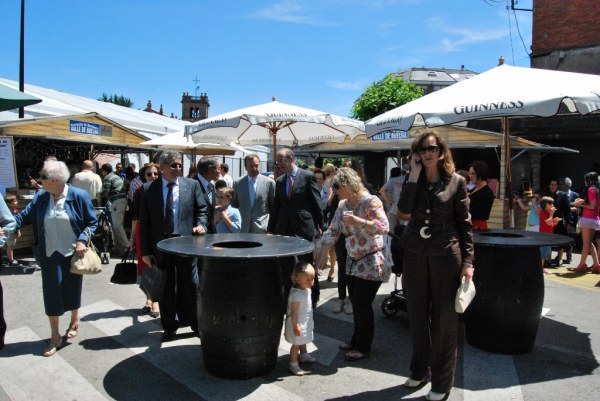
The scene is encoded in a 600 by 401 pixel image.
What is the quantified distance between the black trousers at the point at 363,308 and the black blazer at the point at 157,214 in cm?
170

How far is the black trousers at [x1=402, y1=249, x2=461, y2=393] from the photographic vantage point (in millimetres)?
3268

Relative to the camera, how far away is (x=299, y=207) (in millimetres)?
5262

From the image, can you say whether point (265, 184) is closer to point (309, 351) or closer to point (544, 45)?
point (309, 351)

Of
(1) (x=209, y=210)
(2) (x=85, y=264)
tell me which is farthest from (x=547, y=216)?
(2) (x=85, y=264)

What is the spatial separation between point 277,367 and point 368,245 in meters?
1.28

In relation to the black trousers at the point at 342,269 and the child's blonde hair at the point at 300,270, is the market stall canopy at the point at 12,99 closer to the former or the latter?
the child's blonde hair at the point at 300,270

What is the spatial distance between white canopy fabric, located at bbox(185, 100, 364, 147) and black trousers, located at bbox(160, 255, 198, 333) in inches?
121

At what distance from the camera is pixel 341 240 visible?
545 centimetres

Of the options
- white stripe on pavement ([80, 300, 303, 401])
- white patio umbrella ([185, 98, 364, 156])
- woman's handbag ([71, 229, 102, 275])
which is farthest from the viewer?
white patio umbrella ([185, 98, 364, 156])

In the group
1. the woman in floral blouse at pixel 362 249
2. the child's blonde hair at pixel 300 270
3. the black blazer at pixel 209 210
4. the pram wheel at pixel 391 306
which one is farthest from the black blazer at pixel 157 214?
the pram wheel at pixel 391 306

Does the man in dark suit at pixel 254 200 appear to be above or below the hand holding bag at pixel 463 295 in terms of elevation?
above

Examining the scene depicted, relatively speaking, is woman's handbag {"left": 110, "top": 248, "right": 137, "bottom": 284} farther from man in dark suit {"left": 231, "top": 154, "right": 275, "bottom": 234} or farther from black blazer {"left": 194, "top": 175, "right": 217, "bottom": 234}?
man in dark suit {"left": 231, "top": 154, "right": 275, "bottom": 234}

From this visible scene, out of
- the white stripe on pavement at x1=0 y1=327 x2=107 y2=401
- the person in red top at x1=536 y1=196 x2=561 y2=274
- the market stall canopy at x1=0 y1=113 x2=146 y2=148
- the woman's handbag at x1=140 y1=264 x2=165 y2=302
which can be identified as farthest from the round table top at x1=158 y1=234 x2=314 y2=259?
the market stall canopy at x1=0 y1=113 x2=146 y2=148

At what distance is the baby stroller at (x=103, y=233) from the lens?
333 inches
